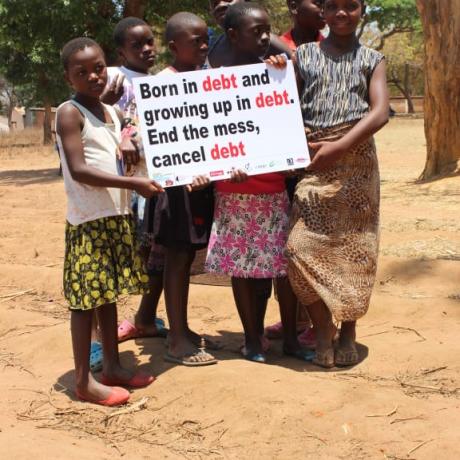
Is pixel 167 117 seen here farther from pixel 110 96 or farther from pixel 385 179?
pixel 385 179

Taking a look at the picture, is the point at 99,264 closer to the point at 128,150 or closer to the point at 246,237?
the point at 128,150

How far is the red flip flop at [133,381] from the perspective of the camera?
3.60 m

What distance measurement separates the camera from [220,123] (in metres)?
3.50

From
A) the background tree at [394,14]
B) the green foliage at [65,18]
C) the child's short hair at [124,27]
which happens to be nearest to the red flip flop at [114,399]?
the child's short hair at [124,27]

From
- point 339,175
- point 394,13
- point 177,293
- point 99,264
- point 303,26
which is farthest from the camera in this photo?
point 394,13

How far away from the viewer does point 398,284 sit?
5203 millimetres

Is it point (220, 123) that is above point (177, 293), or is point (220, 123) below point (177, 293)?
above

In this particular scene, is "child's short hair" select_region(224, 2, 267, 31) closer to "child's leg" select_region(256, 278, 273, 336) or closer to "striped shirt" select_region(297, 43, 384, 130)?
"striped shirt" select_region(297, 43, 384, 130)

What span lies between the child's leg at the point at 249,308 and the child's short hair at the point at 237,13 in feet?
3.96

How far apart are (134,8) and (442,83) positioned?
665 centimetres

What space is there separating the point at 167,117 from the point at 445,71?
6.83 meters

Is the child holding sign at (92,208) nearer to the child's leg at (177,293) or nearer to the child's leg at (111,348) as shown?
the child's leg at (111,348)

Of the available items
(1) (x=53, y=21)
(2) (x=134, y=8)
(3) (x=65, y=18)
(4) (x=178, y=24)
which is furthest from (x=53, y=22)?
(4) (x=178, y=24)

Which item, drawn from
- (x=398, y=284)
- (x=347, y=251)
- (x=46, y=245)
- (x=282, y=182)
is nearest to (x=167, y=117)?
(x=282, y=182)
